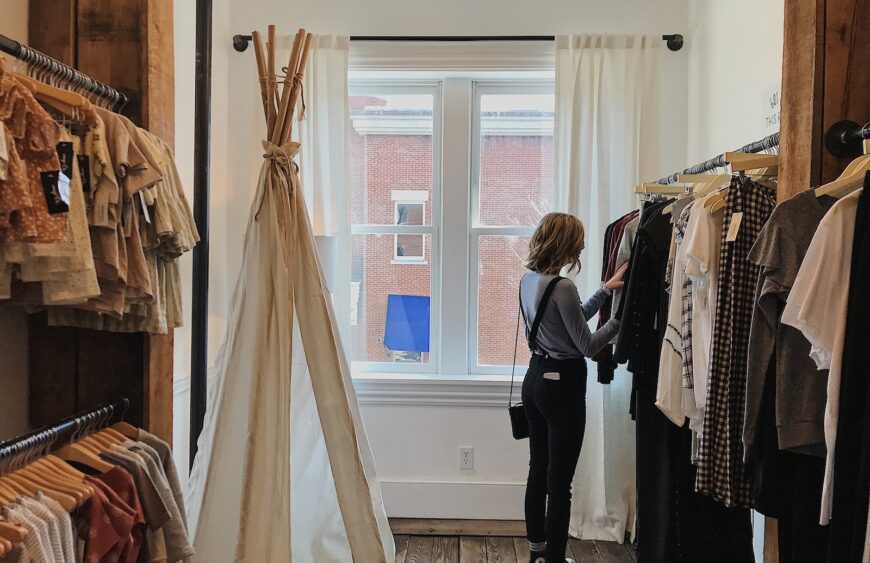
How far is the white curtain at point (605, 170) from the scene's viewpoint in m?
2.76

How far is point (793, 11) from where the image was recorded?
134 cm

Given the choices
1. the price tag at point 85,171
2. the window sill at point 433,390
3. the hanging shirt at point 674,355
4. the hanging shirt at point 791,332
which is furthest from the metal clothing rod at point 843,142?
the window sill at point 433,390

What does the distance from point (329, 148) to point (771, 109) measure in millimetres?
1777

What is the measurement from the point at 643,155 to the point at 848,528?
202 cm

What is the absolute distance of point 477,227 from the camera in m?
3.08

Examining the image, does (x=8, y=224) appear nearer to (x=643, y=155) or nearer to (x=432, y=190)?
(x=432, y=190)

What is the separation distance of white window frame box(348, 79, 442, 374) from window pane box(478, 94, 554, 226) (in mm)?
224

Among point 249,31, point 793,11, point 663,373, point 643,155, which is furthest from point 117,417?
point 643,155

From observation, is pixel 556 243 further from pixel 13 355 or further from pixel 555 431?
pixel 13 355

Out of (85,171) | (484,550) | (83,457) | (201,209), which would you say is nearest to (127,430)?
(83,457)

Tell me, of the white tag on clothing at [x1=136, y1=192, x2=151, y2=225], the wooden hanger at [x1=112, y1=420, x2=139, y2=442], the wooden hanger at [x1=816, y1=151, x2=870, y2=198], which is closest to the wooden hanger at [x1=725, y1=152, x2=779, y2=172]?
the wooden hanger at [x1=816, y1=151, x2=870, y2=198]

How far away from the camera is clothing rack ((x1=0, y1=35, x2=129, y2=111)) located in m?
1.12

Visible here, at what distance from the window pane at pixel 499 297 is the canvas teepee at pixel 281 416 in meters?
1.22

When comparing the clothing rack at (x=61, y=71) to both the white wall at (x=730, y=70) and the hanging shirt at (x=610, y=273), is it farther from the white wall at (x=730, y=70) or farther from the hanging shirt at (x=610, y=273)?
the white wall at (x=730, y=70)
